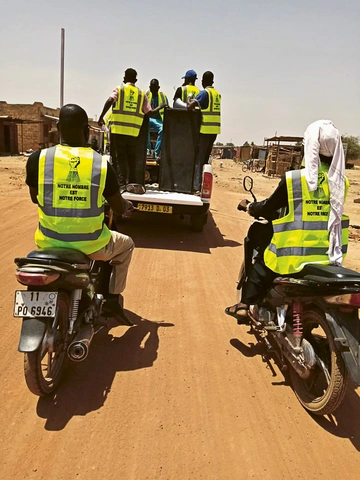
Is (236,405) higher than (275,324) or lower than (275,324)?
lower

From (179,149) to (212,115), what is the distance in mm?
924

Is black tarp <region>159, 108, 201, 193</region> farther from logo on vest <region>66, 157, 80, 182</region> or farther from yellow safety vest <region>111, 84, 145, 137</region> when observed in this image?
logo on vest <region>66, 157, 80, 182</region>

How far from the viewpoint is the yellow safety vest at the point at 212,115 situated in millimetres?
7656

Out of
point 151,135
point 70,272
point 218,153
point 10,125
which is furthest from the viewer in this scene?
point 218,153

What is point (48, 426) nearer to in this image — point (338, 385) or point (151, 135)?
point (338, 385)

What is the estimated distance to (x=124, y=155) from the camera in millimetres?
7609

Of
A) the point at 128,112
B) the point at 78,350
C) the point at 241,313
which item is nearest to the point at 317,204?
the point at 241,313

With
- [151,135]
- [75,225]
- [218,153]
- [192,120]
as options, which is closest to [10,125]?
[151,135]

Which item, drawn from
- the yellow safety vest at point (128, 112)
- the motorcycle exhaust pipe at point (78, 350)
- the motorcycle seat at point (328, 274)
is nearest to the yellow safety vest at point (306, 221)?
the motorcycle seat at point (328, 274)

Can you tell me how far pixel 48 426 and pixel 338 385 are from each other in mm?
1970

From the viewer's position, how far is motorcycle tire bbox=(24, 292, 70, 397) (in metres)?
2.63

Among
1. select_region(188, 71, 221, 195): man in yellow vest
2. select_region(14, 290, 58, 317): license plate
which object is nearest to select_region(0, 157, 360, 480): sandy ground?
select_region(14, 290, 58, 317): license plate

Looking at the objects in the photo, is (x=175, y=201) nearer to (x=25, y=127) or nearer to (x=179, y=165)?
(x=179, y=165)

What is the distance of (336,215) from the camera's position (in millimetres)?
3039
